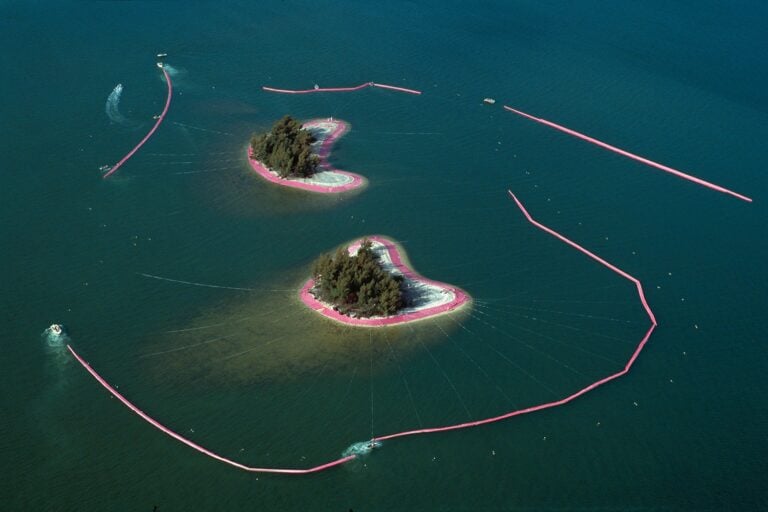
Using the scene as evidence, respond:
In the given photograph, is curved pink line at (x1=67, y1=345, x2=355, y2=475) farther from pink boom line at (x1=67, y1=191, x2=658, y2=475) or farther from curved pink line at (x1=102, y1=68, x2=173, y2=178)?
curved pink line at (x1=102, y1=68, x2=173, y2=178)

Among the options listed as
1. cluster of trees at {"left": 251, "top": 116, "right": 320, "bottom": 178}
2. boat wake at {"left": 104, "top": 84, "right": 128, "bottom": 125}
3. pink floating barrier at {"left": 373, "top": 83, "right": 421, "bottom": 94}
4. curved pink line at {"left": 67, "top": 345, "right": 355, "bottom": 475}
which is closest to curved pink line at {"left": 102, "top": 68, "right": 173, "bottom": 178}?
boat wake at {"left": 104, "top": 84, "right": 128, "bottom": 125}

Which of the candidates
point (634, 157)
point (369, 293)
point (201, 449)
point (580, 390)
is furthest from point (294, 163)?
point (634, 157)

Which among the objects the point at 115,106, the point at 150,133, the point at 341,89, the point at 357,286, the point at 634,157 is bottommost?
the point at 357,286

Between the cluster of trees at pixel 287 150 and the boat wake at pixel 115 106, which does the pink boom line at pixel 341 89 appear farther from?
the boat wake at pixel 115 106

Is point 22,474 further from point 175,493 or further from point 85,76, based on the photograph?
point 85,76

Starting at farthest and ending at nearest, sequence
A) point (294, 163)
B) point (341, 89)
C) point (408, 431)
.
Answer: point (341, 89) → point (294, 163) → point (408, 431)

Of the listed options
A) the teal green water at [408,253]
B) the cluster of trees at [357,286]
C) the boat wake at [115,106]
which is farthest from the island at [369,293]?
the boat wake at [115,106]

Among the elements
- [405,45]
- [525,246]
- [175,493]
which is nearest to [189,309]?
[175,493]

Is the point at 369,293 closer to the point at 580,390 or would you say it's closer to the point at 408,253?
the point at 408,253
